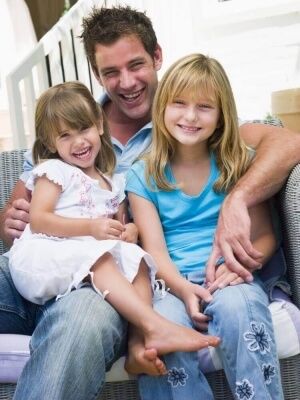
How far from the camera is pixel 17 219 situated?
6.18 feet

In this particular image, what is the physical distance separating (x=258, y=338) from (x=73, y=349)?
406 millimetres

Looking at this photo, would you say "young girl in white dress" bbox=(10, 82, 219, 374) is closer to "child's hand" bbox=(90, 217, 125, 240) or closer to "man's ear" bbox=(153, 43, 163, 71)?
"child's hand" bbox=(90, 217, 125, 240)

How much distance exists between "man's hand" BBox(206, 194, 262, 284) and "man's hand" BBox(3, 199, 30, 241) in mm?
556

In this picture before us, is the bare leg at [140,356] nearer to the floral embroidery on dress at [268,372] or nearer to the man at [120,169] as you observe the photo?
the man at [120,169]

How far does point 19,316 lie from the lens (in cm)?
168

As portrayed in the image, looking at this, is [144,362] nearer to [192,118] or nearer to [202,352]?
[202,352]

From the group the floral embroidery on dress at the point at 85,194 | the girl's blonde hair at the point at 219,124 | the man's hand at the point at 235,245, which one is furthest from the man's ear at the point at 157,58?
the man's hand at the point at 235,245

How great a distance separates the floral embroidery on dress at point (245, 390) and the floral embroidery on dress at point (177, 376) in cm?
12

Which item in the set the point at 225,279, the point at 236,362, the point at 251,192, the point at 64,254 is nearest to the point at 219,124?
the point at 251,192

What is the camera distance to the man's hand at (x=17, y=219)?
188cm

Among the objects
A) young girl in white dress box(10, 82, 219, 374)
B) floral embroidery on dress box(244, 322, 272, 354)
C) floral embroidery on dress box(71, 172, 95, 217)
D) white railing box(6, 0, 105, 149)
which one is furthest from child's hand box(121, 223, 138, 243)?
white railing box(6, 0, 105, 149)

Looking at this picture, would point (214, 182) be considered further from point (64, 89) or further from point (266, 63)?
point (266, 63)

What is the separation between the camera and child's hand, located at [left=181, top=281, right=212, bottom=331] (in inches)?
61.3

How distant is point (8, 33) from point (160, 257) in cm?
356
